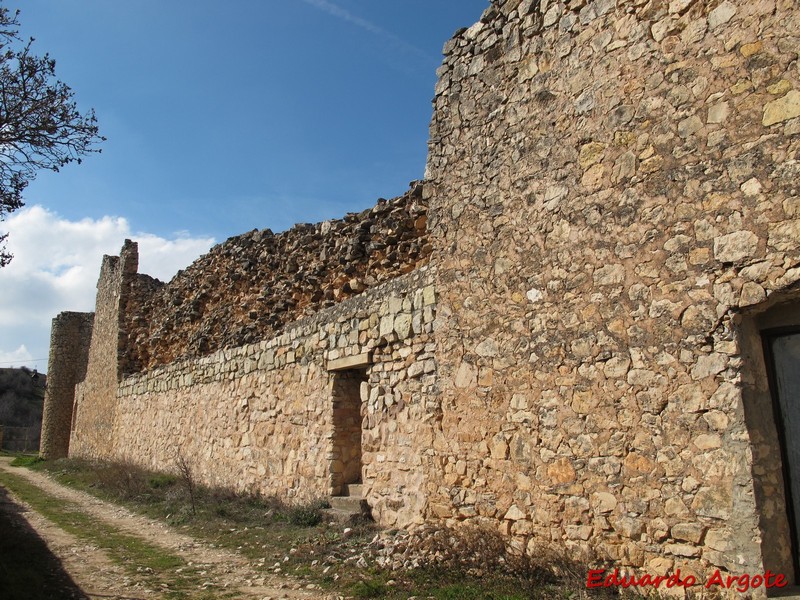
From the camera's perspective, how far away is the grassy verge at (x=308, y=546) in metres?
5.00

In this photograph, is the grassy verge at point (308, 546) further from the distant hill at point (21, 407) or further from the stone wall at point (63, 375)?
the distant hill at point (21, 407)

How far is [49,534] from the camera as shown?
8359 mm

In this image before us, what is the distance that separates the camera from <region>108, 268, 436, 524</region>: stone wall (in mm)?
7219

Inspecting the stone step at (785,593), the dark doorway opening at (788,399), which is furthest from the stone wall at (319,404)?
the stone step at (785,593)

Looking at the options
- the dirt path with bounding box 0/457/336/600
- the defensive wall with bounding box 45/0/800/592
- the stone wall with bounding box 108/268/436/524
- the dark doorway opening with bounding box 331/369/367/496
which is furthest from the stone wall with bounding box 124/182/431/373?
the dirt path with bounding box 0/457/336/600

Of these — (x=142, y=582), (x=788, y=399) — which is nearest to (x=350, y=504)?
(x=142, y=582)

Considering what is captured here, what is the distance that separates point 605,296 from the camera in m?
5.03

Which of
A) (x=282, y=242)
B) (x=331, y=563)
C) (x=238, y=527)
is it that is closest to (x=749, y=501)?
(x=331, y=563)

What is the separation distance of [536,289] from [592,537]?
2.02 meters

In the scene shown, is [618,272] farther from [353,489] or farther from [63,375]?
→ [63,375]

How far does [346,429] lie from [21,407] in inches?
1721

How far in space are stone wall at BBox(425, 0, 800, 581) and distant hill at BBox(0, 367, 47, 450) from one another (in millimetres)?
35727

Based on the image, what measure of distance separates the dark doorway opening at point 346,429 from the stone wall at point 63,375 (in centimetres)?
2101

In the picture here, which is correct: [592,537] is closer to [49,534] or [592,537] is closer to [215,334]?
[49,534]
